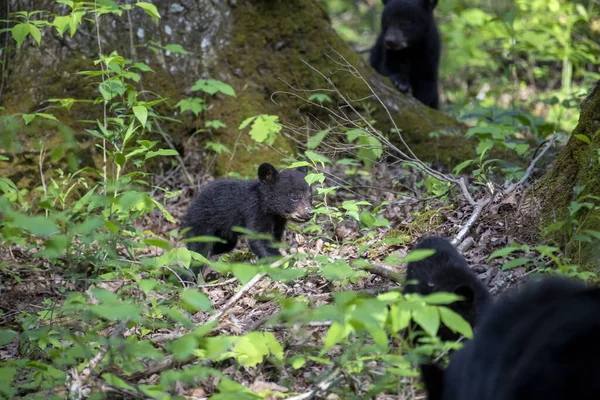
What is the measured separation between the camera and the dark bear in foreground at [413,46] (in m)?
11.2

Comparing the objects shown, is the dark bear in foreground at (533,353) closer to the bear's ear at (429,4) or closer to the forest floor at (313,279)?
the forest floor at (313,279)

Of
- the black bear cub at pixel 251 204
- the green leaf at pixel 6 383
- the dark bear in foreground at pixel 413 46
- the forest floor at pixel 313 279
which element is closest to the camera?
the green leaf at pixel 6 383

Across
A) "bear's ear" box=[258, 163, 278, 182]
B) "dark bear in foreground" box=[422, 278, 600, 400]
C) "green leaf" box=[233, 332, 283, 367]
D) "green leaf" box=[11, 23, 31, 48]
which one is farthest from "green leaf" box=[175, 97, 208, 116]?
"dark bear in foreground" box=[422, 278, 600, 400]

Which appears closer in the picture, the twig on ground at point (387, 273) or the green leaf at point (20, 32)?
the twig on ground at point (387, 273)

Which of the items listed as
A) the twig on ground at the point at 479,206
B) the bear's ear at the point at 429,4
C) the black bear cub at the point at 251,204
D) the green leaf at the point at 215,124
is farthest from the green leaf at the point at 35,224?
the bear's ear at the point at 429,4

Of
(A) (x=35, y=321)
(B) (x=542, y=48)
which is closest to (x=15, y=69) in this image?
(A) (x=35, y=321)

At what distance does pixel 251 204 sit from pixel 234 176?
37.0 inches

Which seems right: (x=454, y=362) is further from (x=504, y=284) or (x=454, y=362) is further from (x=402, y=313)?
(x=504, y=284)

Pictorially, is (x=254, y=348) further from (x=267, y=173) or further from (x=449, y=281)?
(x=267, y=173)

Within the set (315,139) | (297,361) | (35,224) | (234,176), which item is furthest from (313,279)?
(35,224)

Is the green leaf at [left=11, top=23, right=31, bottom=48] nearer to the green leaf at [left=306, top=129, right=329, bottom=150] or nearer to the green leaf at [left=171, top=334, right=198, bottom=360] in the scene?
the green leaf at [left=306, top=129, right=329, bottom=150]

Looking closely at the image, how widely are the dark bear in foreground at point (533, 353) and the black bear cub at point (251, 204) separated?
3867mm

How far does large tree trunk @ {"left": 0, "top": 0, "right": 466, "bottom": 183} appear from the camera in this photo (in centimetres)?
769

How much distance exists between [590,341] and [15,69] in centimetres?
719
